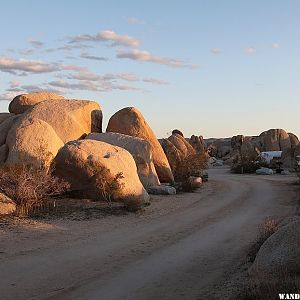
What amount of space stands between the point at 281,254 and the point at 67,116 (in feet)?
58.1

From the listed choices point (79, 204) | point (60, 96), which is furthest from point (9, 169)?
point (60, 96)

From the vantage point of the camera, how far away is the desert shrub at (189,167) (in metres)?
30.1

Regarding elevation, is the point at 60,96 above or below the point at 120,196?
above

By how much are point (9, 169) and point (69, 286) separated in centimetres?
878

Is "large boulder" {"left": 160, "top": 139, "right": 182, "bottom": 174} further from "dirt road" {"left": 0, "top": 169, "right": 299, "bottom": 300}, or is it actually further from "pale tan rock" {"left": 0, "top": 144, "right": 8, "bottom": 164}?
"dirt road" {"left": 0, "top": 169, "right": 299, "bottom": 300}

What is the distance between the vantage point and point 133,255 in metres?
10.2

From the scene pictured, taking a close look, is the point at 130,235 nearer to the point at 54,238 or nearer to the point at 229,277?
the point at 54,238

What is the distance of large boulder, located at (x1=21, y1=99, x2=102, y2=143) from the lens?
75.8ft

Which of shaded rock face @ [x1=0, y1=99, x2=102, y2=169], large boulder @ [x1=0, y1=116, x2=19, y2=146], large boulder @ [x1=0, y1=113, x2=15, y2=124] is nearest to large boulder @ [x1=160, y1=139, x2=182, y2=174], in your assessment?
shaded rock face @ [x1=0, y1=99, x2=102, y2=169]

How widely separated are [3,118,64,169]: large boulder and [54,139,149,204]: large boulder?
67 cm

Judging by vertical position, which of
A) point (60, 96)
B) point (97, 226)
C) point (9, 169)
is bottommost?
point (97, 226)

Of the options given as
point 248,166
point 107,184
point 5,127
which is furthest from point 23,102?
point 248,166

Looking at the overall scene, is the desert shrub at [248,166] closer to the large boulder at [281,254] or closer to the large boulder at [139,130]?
the large boulder at [139,130]

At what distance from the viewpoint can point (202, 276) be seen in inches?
340
